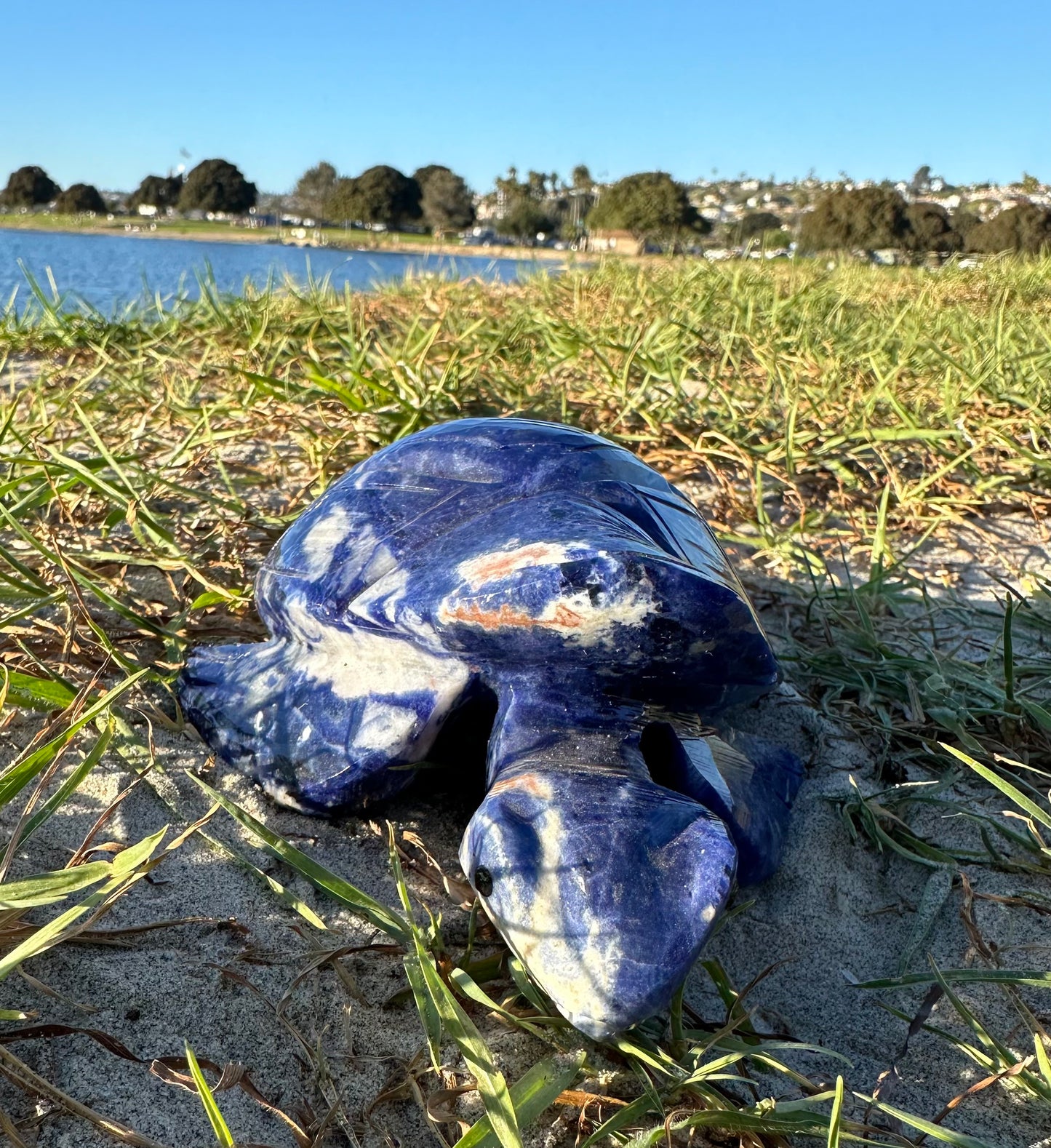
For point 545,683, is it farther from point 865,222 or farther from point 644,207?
point 644,207

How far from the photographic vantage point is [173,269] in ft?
30.6

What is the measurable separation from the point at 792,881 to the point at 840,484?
140 centimetres

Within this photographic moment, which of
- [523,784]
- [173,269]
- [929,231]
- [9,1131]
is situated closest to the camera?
[9,1131]

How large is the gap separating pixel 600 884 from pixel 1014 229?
19.0m

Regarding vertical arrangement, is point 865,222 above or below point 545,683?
above

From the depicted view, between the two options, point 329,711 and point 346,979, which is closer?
point 346,979

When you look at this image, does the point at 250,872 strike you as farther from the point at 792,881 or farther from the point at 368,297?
the point at 368,297

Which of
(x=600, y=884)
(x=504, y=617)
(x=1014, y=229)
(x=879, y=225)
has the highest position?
(x=879, y=225)

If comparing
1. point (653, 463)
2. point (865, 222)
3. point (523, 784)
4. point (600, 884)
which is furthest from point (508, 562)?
point (865, 222)

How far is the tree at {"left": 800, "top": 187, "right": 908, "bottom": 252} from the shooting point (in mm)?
21672

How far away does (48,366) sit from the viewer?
3256mm

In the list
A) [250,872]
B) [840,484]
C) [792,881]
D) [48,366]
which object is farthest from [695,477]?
[48,366]

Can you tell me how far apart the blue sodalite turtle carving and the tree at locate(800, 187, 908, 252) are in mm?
21764

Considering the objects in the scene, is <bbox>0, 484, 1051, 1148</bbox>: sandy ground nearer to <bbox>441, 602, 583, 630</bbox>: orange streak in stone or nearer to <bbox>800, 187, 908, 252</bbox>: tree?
<bbox>441, 602, 583, 630</bbox>: orange streak in stone
